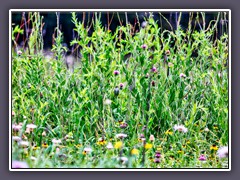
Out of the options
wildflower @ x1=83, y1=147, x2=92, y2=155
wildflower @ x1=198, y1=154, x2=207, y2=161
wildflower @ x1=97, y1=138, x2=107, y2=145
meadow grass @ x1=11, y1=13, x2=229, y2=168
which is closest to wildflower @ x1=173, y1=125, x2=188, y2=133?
meadow grass @ x1=11, y1=13, x2=229, y2=168

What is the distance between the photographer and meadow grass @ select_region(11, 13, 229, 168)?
7.07 metres

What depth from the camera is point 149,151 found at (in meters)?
A: 7.06

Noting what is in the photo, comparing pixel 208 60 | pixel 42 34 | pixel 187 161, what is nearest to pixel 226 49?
pixel 208 60

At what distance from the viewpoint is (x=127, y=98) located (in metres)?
7.22

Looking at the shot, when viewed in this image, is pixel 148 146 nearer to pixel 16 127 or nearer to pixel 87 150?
pixel 87 150

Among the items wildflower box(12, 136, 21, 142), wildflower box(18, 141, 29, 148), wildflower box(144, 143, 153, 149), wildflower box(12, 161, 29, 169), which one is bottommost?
wildflower box(12, 161, 29, 169)

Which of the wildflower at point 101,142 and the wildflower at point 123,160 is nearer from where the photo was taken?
the wildflower at point 123,160

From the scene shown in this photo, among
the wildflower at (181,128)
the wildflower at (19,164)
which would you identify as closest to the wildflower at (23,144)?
the wildflower at (19,164)

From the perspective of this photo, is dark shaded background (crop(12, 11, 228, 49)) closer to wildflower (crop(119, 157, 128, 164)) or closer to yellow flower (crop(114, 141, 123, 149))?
yellow flower (crop(114, 141, 123, 149))

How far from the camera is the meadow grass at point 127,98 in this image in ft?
23.2

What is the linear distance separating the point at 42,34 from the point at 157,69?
2.61 feet
